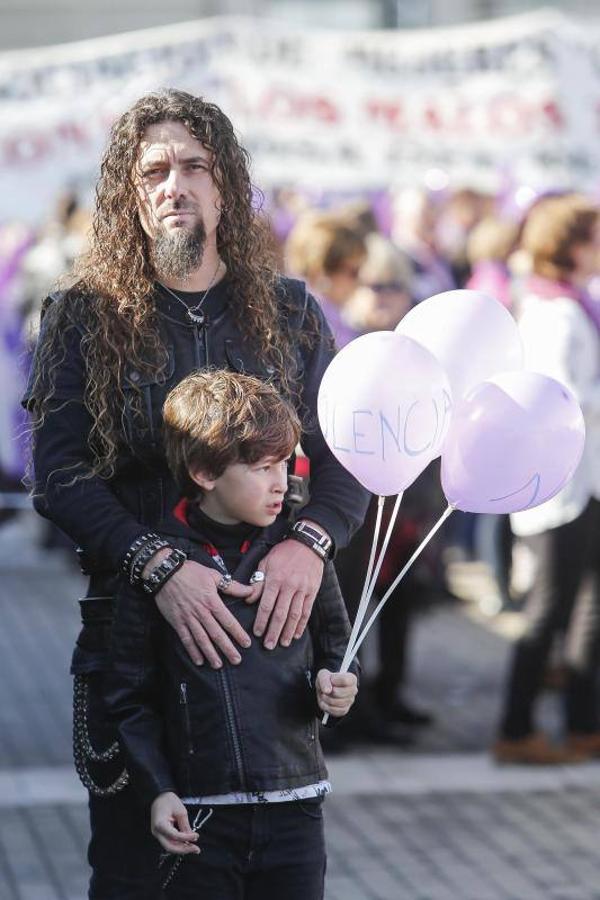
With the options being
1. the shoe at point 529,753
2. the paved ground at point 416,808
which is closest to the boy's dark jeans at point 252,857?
the paved ground at point 416,808

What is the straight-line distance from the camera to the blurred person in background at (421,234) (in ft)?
28.8

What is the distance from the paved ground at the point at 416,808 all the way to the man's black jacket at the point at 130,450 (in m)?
1.75

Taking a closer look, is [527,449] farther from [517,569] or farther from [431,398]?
[517,569]

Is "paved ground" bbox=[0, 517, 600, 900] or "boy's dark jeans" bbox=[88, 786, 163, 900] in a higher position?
"boy's dark jeans" bbox=[88, 786, 163, 900]

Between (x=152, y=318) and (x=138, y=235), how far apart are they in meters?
0.18

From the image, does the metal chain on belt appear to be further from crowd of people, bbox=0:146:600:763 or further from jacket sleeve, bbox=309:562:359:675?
crowd of people, bbox=0:146:600:763

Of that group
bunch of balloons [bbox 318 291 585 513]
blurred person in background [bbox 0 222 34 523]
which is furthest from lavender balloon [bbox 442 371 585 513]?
blurred person in background [bbox 0 222 34 523]

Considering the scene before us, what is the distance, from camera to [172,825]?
2914 mm

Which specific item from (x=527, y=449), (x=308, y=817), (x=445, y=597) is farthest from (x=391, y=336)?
(x=445, y=597)

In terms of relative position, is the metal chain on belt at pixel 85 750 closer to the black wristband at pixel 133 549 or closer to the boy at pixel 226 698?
the boy at pixel 226 698

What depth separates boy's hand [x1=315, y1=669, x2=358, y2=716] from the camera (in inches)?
116

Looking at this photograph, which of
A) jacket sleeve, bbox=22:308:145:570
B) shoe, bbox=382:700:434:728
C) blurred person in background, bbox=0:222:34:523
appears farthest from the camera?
blurred person in background, bbox=0:222:34:523

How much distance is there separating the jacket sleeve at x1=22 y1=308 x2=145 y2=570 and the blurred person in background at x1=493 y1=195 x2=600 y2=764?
2.64 meters

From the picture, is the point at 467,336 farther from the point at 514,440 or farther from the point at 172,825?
the point at 172,825
